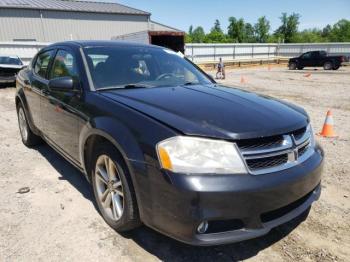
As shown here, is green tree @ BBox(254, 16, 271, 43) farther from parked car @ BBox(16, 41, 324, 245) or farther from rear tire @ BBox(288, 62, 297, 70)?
parked car @ BBox(16, 41, 324, 245)

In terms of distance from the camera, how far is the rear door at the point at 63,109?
11.2 feet

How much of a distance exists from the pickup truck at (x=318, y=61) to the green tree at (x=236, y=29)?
56334 millimetres

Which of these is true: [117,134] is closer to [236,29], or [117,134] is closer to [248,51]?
[248,51]

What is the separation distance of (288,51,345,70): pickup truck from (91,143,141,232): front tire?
27.4 meters

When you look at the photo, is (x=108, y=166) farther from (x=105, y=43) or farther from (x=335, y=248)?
(x=335, y=248)

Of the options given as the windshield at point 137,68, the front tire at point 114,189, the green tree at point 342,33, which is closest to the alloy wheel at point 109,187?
the front tire at point 114,189

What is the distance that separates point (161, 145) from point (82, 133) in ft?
3.97

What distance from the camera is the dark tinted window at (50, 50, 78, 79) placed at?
3630 millimetres

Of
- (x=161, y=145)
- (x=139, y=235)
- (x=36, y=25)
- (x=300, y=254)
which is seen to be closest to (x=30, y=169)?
(x=139, y=235)

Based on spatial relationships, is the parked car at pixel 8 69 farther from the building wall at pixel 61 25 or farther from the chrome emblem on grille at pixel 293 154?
the building wall at pixel 61 25

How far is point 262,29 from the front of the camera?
89.2m

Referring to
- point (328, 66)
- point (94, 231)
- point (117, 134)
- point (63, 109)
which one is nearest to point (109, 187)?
point (94, 231)

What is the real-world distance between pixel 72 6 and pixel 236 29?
183 feet

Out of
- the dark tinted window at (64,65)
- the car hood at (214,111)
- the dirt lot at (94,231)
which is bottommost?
the dirt lot at (94,231)
